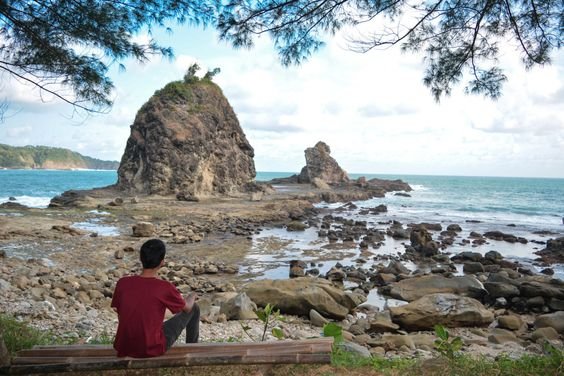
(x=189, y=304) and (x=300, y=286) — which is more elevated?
(x=189, y=304)

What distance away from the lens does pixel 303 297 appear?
33.7 feet

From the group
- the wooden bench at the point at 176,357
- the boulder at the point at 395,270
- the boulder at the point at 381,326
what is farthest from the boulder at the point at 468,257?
the wooden bench at the point at 176,357

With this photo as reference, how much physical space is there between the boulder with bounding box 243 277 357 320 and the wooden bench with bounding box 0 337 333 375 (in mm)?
6062

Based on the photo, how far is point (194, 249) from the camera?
770 inches

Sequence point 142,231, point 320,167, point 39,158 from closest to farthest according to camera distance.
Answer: point 142,231
point 320,167
point 39,158

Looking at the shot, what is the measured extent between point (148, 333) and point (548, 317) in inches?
399

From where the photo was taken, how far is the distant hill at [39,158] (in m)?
148

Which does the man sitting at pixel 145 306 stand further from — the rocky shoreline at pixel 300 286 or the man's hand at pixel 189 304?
the rocky shoreline at pixel 300 286

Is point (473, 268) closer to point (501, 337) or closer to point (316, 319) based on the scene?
point (501, 337)

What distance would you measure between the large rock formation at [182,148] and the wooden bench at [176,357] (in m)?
35.8

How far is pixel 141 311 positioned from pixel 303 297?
7.00 metres

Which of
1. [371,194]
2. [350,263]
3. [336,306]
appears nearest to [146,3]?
[336,306]

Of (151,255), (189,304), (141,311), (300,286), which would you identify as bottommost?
(300,286)

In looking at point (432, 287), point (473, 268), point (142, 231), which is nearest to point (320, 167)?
point (142, 231)
